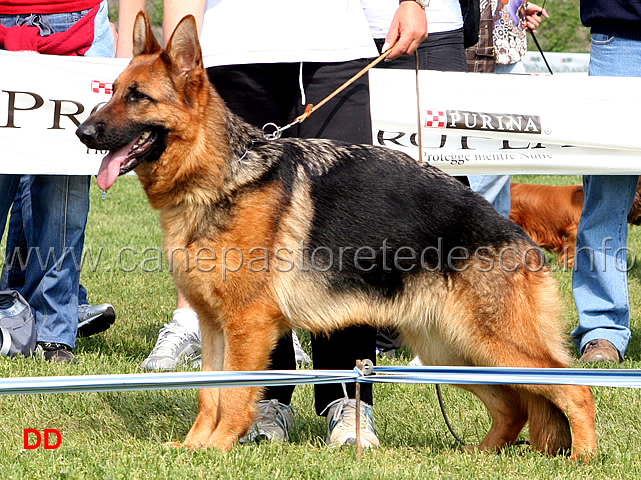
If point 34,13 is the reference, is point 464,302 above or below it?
below

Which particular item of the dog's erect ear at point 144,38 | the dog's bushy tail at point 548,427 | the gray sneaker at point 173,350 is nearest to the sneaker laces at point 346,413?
the dog's bushy tail at point 548,427

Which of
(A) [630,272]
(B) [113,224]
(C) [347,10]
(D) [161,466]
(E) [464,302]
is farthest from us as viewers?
(B) [113,224]

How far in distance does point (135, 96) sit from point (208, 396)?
3.98ft

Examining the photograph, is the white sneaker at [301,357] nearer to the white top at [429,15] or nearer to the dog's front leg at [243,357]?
the dog's front leg at [243,357]

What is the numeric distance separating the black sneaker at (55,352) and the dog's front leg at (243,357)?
1.75 metres

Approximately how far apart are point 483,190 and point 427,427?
128 inches

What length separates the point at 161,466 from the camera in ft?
9.64

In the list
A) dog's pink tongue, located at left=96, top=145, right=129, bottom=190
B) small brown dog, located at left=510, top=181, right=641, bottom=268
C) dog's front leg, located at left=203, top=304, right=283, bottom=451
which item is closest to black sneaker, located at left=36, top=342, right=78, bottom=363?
dog's front leg, located at left=203, top=304, right=283, bottom=451

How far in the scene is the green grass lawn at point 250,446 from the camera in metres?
2.95

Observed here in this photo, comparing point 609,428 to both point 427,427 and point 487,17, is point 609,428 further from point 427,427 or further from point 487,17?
point 487,17

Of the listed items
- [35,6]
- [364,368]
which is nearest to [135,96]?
[364,368]

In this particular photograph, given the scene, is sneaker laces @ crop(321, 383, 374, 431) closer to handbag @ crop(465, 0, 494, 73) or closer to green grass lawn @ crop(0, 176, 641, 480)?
green grass lawn @ crop(0, 176, 641, 480)

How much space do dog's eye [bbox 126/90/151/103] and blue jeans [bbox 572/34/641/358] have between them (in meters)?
3.11

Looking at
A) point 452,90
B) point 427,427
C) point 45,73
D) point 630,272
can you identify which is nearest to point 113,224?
point 45,73
